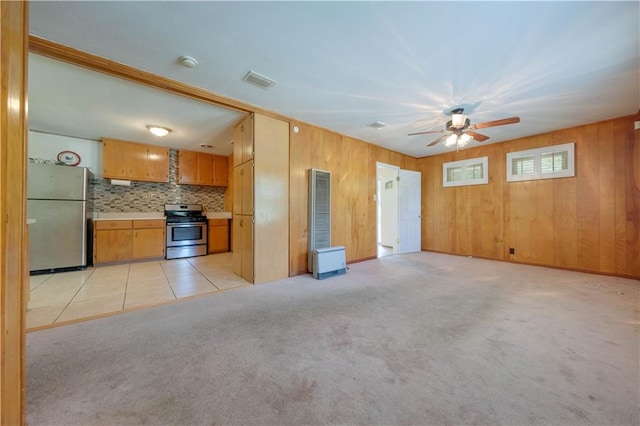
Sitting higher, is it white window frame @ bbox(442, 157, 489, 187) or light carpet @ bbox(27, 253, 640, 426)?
white window frame @ bbox(442, 157, 489, 187)

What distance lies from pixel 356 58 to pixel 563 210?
464 cm

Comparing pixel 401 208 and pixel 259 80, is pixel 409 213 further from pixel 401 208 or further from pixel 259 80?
pixel 259 80

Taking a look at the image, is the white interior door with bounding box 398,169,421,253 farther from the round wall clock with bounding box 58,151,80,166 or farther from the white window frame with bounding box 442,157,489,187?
the round wall clock with bounding box 58,151,80,166

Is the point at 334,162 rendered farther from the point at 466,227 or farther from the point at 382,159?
the point at 466,227

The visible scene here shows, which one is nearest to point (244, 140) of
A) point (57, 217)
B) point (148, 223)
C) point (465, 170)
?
point (148, 223)

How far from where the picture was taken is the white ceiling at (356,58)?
1721 millimetres

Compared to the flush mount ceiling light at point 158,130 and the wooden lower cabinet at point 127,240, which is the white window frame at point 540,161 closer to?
the flush mount ceiling light at point 158,130

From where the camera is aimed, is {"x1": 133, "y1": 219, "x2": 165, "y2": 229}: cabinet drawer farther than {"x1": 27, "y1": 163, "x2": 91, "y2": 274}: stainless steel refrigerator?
Yes

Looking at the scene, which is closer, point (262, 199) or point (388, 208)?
point (262, 199)

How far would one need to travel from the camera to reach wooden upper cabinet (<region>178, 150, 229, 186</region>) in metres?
5.40

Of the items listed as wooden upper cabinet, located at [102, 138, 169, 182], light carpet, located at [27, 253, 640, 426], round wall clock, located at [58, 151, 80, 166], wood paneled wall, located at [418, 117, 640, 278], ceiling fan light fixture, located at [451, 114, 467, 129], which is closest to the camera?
light carpet, located at [27, 253, 640, 426]

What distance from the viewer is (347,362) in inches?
63.2

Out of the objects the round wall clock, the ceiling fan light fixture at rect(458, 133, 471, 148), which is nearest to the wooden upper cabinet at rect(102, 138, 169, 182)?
the round wall clock

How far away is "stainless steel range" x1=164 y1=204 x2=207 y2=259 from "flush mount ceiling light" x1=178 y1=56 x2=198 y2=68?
3660 mm
